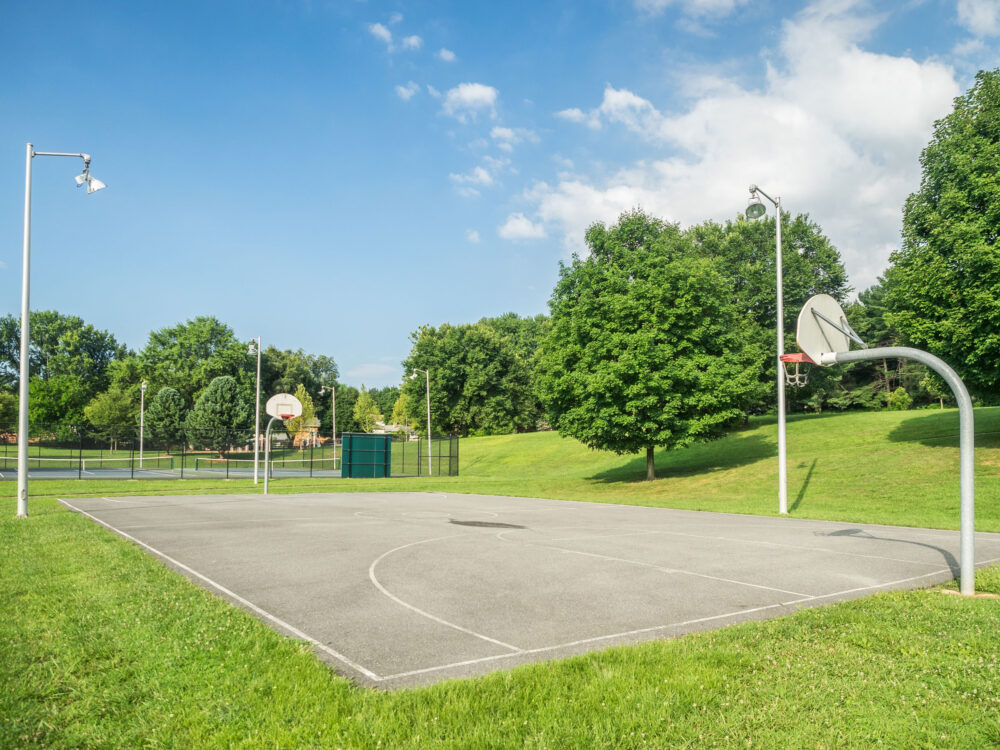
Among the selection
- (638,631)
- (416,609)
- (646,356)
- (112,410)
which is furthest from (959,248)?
(112,410)

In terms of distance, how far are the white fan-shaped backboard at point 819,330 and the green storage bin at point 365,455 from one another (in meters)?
39.8

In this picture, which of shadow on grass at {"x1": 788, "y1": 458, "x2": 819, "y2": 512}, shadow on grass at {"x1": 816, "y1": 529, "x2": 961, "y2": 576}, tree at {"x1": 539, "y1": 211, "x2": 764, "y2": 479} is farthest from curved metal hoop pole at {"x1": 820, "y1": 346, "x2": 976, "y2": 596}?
tree at {"x1": 539, "y1": 211, "x2": 764, "y2": 479}

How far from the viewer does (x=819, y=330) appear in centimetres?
991

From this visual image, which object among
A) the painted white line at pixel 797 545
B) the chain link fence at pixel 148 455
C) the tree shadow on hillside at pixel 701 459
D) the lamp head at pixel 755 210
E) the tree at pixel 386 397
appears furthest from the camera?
the tree at pixel 386 397

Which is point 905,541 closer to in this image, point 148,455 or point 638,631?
point 638,631

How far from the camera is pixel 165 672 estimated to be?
479 cm

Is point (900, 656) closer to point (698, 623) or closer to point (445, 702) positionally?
point (698, 623)

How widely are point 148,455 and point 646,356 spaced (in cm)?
3988

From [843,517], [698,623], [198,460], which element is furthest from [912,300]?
[198,460]

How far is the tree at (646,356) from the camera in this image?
1107 inches

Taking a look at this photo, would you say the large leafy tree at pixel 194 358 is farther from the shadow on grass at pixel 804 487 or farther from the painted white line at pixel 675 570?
the painted white line at pixel 675 570

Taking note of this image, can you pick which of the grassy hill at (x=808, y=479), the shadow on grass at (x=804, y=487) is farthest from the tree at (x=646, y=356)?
the shadow on grass at (x=804, y=487)

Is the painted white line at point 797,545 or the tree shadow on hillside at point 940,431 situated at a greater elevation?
the tree shadow on hillside at point 940,431

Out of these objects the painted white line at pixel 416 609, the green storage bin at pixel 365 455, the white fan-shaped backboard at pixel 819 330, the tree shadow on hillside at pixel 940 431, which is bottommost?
the green storage bin at pixel 365 455
